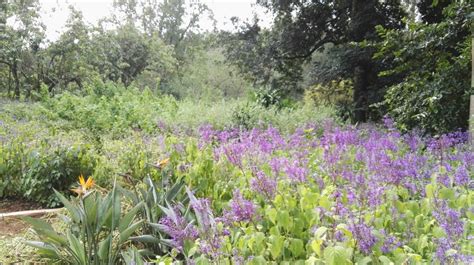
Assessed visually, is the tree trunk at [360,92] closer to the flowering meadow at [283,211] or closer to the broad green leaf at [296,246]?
the flowering meadow at [283,211]

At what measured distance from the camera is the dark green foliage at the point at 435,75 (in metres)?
3.77

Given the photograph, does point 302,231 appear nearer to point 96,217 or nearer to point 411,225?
point 411,225

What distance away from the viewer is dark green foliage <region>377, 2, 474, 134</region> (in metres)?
3.77

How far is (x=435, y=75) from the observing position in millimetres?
3957

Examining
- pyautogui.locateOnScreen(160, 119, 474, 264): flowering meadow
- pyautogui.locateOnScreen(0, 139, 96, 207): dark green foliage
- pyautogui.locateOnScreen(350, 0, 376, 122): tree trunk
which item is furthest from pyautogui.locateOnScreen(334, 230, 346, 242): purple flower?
pyautogui.locateOnScreen(350, 0, 376, 122): tree trunk

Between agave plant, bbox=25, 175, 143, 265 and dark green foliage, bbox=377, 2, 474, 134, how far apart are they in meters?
2.78

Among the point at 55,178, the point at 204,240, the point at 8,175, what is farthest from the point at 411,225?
the point at 8,175

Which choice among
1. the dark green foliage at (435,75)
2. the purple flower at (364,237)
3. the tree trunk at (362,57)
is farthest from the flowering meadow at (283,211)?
the tree trunk at (362,57)

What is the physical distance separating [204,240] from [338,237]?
1.50ft

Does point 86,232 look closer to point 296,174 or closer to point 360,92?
point 296,174

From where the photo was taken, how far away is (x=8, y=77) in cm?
1581

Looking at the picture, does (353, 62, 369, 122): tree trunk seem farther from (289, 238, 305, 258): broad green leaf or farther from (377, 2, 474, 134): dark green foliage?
(289, 238, 305, 258): broad green leaf

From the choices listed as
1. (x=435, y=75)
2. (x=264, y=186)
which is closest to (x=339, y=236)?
(x=264, y=186)

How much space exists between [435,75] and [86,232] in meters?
3.52
